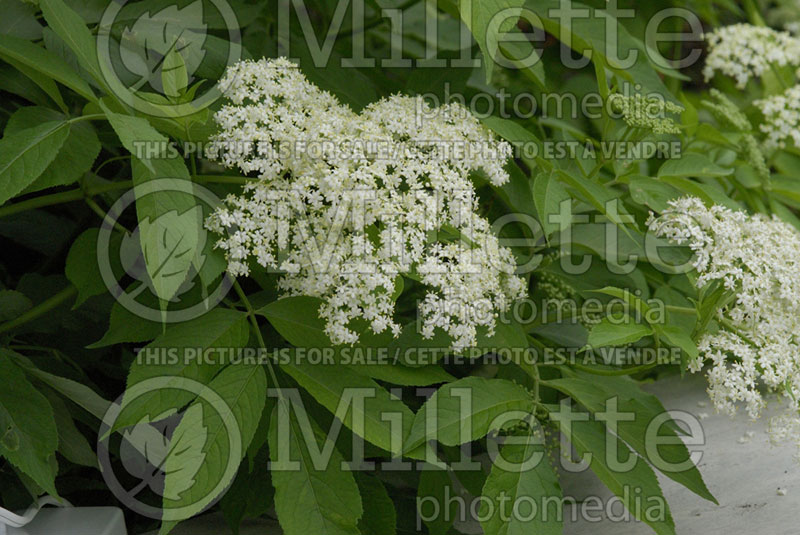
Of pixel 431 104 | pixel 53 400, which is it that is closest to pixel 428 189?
pixel 431 104

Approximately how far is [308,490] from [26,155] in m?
0.60

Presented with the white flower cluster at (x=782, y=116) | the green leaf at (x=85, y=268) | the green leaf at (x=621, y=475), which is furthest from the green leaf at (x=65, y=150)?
the white flower cluster at (x=782, y=116)

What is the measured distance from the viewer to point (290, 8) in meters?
1.88

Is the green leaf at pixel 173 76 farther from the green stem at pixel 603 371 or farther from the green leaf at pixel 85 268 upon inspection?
the green stem at pixel 603 371

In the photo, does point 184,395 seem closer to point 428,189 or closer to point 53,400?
point 53,400

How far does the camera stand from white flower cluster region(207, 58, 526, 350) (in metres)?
1.11

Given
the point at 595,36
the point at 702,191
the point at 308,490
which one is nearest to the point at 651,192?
the point at 702,191

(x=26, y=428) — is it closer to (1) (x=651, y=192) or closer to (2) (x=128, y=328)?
(2) (x=128, y=328)

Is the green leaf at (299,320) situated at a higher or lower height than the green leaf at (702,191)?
lower

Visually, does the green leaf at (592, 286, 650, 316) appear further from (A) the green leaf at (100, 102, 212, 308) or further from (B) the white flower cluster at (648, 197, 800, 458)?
(A) the green leaf at (100, 102, 212, 308)

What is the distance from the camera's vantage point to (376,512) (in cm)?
130

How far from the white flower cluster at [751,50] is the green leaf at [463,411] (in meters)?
1.40

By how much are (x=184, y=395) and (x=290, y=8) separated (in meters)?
1.13

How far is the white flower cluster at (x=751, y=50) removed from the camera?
7.07 feet
